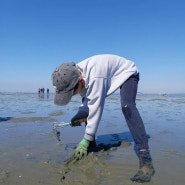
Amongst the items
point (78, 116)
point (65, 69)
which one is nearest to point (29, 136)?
point (78, 116)

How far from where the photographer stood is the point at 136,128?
332 centimetres

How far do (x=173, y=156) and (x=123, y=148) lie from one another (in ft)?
2.68

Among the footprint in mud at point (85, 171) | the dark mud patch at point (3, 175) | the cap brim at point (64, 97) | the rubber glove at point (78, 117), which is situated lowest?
the dark mud patch at point (3, 175)

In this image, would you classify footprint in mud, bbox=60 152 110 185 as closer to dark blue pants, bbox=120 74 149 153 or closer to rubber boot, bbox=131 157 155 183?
rubber boot, bbox=131 157 155 183

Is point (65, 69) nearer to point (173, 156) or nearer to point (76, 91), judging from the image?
point (76, 91)

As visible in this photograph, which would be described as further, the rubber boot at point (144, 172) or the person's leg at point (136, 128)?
the person's leg at point (136, 128)

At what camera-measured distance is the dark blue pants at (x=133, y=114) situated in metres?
3.27

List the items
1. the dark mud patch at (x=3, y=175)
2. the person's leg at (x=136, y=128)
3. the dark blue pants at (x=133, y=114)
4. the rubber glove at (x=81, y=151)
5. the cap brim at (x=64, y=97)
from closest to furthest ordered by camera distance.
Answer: the dark mud patch at (x=3, y=175) < the person's leg at (x=136, y=128) < the dark blue pants at (x=133, y=114) < the cap brim at (x=64, y=97) < the rubber glove at (x=81, y=151)

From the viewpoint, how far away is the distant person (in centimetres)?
332

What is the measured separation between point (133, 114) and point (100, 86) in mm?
547

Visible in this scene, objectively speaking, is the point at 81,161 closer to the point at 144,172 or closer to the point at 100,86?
the point at 144,172

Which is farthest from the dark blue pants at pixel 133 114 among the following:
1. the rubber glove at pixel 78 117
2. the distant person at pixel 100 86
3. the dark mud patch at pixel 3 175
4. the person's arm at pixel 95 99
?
the dark mud patch at pixel 3 175

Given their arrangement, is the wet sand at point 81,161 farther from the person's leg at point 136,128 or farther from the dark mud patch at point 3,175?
the person's leg at point 136,128

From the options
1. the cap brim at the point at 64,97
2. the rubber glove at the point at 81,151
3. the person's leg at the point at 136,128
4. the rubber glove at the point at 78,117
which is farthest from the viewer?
the rubber glove at the point at 78,117
